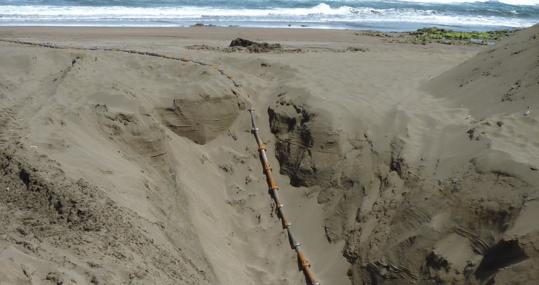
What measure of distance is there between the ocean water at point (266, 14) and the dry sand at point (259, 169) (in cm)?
997

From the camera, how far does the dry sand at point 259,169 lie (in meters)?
3.81

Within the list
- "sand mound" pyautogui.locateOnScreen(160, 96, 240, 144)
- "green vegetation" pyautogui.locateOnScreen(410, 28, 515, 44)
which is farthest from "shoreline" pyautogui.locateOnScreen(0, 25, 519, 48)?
"sand mound" pyautogui.locateOnScreen(160, 96, 240, 144)

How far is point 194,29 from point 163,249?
1249 cm

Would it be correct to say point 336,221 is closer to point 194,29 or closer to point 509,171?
point 509,171

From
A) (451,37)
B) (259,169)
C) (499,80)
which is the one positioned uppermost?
(499,80)

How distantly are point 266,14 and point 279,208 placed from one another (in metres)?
16.3

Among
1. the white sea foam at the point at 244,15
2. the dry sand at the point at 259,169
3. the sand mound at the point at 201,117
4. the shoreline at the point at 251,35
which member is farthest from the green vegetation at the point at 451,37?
the sand mound at the point at 201,117

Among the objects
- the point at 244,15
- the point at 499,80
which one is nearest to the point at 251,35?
the point at 244,15

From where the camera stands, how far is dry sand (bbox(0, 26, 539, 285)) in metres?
3.81

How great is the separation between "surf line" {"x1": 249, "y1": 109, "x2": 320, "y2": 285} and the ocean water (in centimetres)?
1114

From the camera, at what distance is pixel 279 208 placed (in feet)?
20.9

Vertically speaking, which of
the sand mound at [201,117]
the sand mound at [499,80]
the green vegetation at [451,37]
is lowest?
the green vegetation at [451,37]

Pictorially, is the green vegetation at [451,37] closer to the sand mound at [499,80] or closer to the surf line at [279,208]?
the sand mound at [499,80]

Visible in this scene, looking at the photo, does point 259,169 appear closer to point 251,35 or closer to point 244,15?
point 251,35
